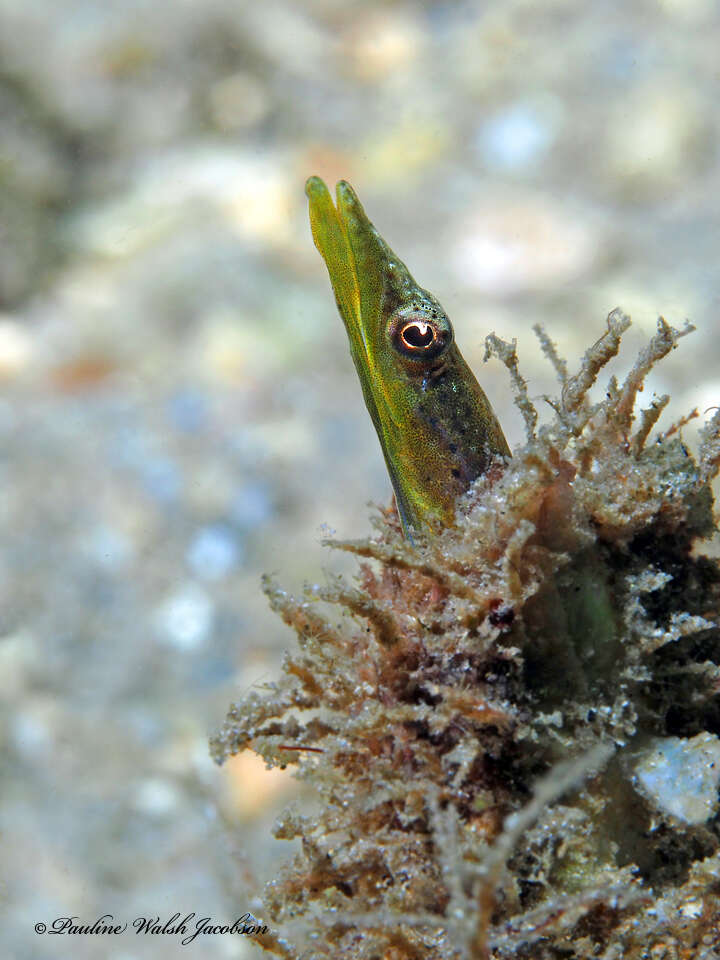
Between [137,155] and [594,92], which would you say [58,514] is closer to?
[137,155]

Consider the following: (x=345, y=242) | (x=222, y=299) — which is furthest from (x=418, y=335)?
(x=222, y=299)

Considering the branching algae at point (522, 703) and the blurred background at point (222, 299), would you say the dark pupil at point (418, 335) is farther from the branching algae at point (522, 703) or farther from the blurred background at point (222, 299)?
the blurred background at point (222, 299)

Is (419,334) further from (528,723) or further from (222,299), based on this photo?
(222,299)

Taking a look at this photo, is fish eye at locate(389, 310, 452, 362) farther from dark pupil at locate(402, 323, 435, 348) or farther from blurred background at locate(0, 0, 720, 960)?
blurred background at locate(0, 0, 720, 960)

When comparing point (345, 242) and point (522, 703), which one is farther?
point (345, 242)

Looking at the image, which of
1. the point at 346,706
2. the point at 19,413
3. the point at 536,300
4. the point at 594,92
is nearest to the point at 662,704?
the point at 346,706

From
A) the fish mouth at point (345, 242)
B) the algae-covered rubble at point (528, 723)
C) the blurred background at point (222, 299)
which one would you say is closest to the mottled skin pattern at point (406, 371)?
the fish mouth at point (345, 242)
